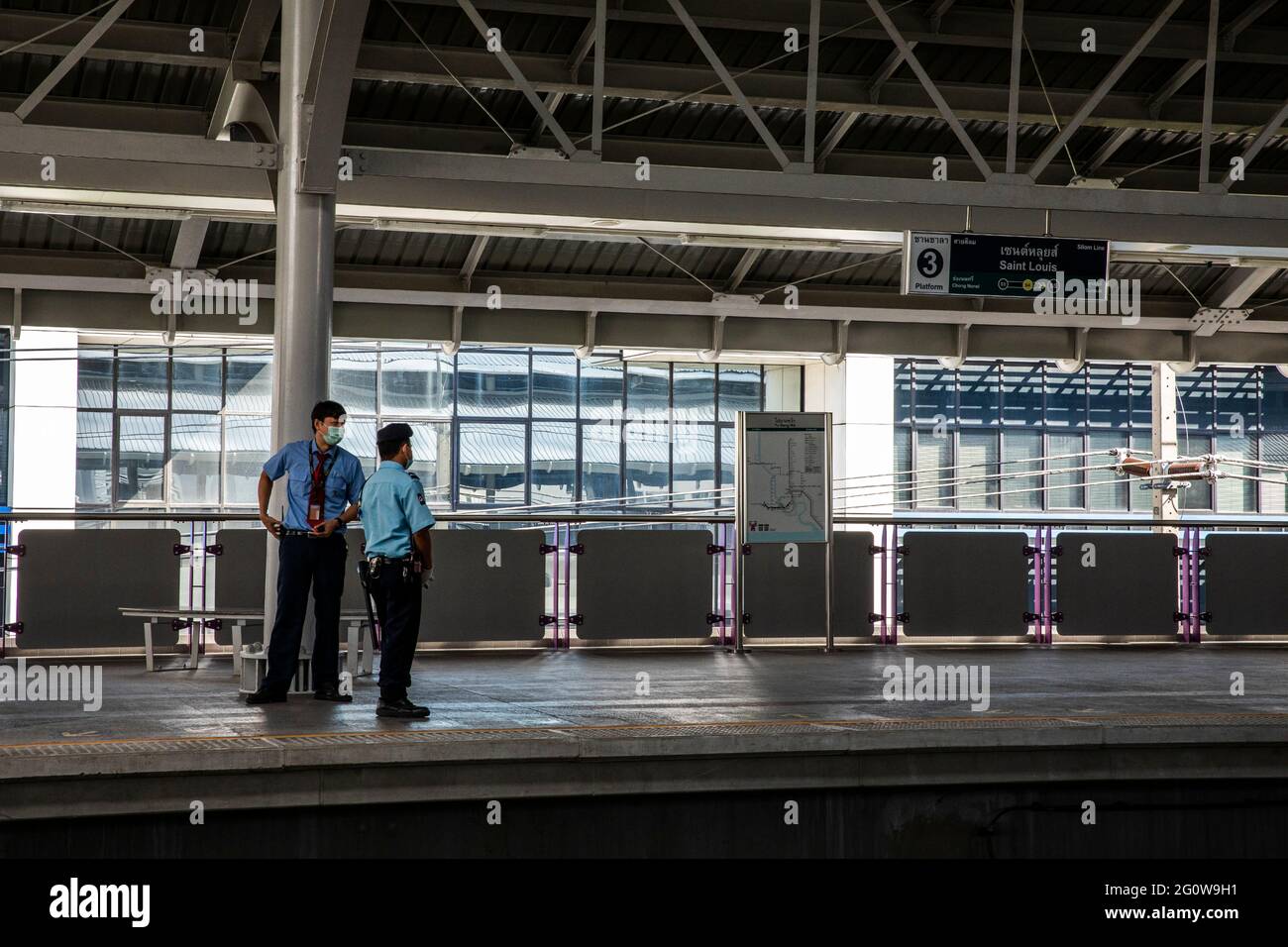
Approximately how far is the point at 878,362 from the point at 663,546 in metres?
22.4

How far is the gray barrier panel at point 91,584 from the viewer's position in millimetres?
14227

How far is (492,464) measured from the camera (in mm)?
38531

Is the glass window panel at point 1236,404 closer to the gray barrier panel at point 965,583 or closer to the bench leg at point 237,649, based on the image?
the gray barrier panel at point 965,583

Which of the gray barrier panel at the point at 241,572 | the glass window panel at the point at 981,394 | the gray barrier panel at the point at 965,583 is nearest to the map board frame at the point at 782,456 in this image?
the gray barrier panel at the point at 965,583

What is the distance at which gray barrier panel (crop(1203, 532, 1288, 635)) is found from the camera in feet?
57.1

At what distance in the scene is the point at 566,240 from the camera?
19969 mm

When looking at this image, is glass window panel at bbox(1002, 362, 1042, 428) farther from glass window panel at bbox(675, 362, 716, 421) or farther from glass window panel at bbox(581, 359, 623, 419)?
glass window panel at bbox(581, 359, 623, 419)

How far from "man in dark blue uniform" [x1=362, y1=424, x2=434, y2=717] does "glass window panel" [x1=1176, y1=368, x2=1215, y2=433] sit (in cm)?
4156

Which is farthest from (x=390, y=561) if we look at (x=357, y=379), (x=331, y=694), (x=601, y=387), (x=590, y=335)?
(x=601, y=387)

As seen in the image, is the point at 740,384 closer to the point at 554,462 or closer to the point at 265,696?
the point at 554,462

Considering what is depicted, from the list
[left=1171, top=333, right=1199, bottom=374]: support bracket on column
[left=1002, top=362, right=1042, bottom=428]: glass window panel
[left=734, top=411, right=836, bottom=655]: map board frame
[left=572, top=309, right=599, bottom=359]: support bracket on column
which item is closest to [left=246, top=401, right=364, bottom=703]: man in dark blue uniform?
[left=734, top=411, right=836, bottom=655]: map board frame

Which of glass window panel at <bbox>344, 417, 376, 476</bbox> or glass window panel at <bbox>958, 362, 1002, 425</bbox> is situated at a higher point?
glass window panel at <bbox>958, 362, 1002, 425</bbox>

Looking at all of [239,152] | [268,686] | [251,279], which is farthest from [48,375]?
[268,686]

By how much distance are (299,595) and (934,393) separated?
1358 inches
